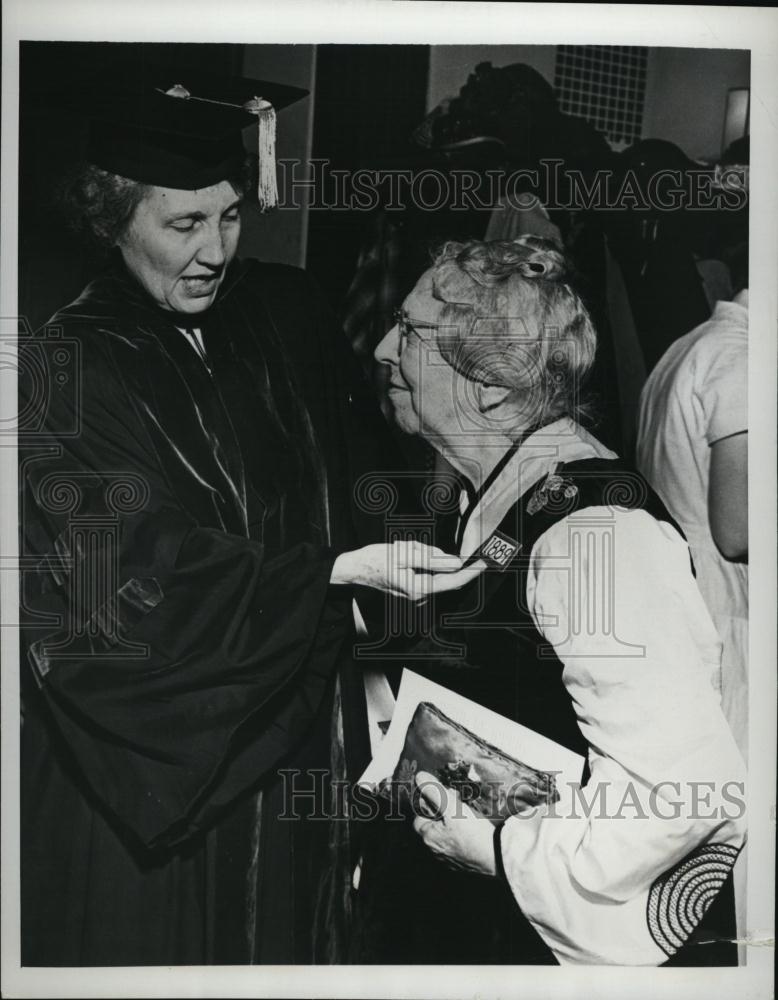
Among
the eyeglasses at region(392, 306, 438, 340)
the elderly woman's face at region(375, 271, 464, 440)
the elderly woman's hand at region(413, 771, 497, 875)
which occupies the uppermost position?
A: the eyeglasses at region(392, 306, 438, 340)

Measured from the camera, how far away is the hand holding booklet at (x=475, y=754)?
269 cm

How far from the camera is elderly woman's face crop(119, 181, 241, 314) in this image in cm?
267

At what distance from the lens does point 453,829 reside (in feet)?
8.83

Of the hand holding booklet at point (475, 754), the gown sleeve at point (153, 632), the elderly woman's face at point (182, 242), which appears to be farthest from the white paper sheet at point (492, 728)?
the elderly woman's face at point (182, 242)

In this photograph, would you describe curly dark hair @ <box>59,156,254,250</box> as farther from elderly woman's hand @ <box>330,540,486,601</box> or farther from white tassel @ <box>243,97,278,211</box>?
elderly woman's hand @ <box>330,540,486,601</box>

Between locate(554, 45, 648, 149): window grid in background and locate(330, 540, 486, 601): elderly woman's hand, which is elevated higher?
locate(554, 45, 648, 149): window grid in background

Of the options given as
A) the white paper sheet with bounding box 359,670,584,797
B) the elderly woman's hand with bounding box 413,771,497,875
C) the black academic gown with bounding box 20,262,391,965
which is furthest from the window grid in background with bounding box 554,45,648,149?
the elderly woman's hand with bounding box 413,771,497,875

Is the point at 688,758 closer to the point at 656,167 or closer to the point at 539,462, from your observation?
the point at 539,462

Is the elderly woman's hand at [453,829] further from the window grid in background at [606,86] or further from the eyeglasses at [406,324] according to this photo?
the window grid in background at [606,86]

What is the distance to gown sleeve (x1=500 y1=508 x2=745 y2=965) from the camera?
106 inches

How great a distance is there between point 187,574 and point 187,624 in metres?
0.13

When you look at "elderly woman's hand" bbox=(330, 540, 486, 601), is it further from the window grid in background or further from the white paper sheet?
the window grid in background

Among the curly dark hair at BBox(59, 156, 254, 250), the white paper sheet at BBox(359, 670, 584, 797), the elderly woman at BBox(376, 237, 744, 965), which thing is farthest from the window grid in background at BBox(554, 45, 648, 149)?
the white paper sheet at BBox(359, 670, 584, 797)

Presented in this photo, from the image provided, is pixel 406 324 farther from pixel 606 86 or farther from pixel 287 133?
pixel 606 86
